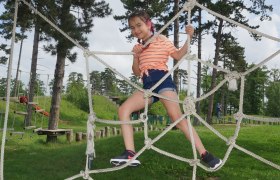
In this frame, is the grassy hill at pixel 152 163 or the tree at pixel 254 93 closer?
the grassy hill at pixel 152 163

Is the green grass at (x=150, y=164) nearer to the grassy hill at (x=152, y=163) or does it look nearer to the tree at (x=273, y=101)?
the grassy hill at (x=152, y=163)

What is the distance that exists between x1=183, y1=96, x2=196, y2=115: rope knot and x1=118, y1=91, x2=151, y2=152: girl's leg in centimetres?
35

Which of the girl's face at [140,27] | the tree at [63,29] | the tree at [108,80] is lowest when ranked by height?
the girl's face at [140,27]

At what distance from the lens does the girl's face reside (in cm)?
360

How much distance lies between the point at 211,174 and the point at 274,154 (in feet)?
9.09

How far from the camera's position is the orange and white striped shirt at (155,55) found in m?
3.68

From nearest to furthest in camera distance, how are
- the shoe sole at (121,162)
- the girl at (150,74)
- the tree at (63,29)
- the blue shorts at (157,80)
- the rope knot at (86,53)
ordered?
the shoe sole at (121,162) → the girl at (150,74) → the blue shorts at (157,80) → the rope knot at (86,53) → the tree at (63,29)

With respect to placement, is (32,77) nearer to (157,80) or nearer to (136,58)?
(136,58)

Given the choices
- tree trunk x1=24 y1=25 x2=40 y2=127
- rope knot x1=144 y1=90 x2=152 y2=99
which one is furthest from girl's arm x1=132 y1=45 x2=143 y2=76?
tree trunk x1=24 y1=25 x2=40 y2=127

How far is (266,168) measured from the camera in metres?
7.82

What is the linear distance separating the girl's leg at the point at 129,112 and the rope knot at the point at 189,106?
13.7 inches

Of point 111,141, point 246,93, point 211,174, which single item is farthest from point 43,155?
point 246,93

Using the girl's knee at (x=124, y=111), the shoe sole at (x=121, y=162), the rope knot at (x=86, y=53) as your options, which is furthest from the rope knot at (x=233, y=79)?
the rope knot at (x=86, y=53)

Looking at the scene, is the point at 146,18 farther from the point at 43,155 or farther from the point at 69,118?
the point at 69,118
